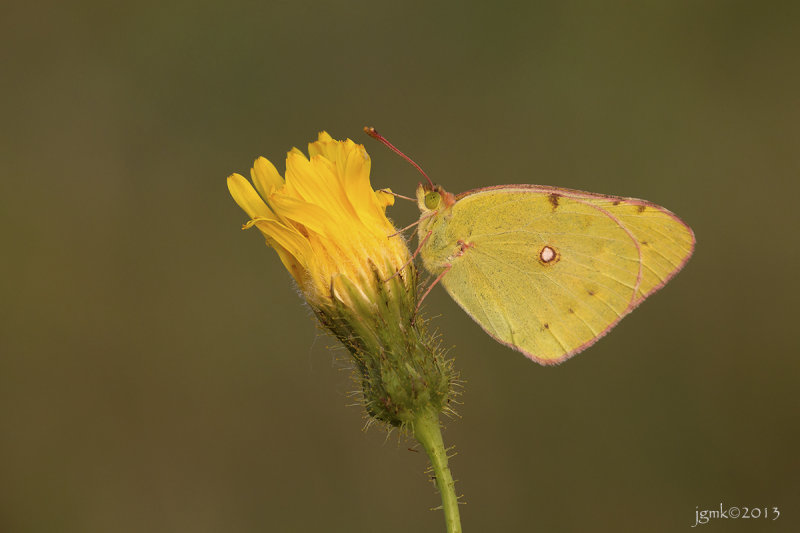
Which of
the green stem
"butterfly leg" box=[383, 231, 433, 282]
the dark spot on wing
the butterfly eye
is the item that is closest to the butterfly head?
the butterfly eye

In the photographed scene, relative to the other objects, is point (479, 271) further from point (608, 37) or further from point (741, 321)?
point (608, 37)

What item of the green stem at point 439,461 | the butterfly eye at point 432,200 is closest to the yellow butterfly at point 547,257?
the butterfly eye at point 432,200

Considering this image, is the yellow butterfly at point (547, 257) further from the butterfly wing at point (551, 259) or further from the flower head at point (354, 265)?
the flower head at point (354, 265)

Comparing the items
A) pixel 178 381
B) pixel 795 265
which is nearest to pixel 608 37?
pixel 795 265

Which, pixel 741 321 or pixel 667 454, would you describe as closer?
pixel 667 454

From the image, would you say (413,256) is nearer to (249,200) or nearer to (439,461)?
(249,200)

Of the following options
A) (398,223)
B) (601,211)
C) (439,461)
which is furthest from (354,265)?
(398,223)
